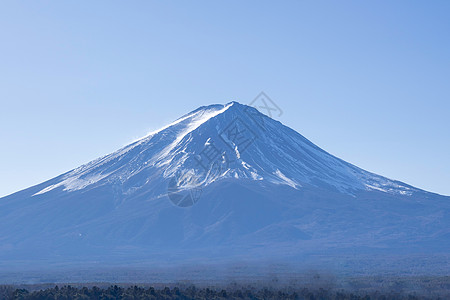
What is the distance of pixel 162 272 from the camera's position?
379 ft

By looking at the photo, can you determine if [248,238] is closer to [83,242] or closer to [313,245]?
[313,245]

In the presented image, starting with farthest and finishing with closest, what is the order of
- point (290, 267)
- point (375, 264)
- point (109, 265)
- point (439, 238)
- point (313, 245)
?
point (439, 238)
point (313, 245)
point (109, 265)
point (375, 264)
point (290, 267)

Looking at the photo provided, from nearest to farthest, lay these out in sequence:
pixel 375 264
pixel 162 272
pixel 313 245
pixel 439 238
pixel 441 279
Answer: pixel 441 279
pixel 162 272
pixel 375 264
pixel 313 245
pixel 439 238

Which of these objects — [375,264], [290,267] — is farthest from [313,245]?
[290,267]

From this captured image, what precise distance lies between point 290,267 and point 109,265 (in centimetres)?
4649

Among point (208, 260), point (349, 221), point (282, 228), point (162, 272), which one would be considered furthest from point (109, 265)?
point (349, 221)

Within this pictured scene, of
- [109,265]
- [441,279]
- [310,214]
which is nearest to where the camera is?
[441,279]

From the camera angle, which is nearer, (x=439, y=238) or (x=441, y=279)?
(x=441, y=279)

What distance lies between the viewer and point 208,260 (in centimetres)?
14625

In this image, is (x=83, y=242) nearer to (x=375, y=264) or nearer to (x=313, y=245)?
(x=313, y=245)

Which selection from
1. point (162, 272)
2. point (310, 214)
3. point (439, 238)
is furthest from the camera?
point (310, 214)

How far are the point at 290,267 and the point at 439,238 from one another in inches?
3472

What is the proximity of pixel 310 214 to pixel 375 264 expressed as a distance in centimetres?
6840

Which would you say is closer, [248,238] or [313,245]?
[313,245]
